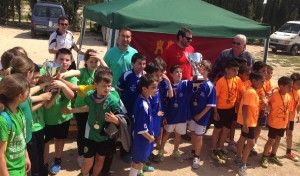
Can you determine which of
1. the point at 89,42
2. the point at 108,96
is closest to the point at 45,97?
the point at 108,96

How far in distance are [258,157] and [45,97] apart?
3.88m

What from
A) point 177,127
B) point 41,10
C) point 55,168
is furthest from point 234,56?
point 41,10

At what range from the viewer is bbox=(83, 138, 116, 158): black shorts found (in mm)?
4262

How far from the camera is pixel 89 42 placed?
19.4 meters

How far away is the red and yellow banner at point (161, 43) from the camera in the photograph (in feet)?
21.1

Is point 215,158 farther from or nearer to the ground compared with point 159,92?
nearer to the ground

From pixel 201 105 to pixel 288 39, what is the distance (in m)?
16.8

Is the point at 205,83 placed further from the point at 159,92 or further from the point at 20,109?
the point at 20,109

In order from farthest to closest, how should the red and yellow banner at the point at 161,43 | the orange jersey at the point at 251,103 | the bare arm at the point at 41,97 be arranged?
the red and yellow banner at the point at 161,43
the orange jersey at the point at 251,103
the bare arm at the point at 41,97

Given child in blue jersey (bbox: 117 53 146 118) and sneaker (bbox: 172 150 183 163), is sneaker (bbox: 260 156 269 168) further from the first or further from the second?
child in blue jersey (bbox: 117 53 146 118)

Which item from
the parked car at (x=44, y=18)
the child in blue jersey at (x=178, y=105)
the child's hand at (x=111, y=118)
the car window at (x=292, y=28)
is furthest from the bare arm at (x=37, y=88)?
the car window at (x=292, y=28)

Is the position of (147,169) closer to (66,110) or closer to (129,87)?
(129,87)

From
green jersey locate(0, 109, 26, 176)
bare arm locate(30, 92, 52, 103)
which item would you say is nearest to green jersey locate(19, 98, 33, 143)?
green jersey locate(0, 109, 26, 176)

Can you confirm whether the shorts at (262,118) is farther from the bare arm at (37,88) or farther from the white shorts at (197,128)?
the bare arm at (37,88)
